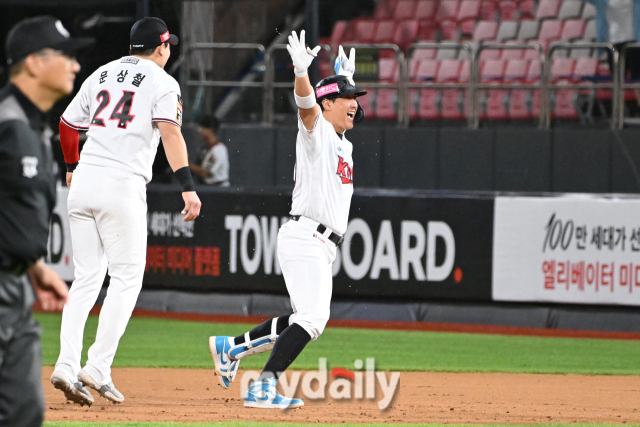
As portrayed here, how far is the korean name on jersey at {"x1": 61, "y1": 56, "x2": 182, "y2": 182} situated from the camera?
614 cm

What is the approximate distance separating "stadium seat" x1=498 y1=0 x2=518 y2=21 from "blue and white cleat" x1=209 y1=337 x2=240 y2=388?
10930mm

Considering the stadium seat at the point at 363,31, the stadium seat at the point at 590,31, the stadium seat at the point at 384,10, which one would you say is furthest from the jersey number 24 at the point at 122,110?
the stadium seat at the point at 384,10

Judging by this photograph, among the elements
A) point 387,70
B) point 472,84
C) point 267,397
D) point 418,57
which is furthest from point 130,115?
point 418,57

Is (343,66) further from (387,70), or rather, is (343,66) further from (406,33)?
(406,33)

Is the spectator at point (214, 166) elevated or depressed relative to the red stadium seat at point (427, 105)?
depressed

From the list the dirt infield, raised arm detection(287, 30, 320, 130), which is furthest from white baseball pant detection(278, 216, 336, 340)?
raised arm detection(287, 30, 320, 130)

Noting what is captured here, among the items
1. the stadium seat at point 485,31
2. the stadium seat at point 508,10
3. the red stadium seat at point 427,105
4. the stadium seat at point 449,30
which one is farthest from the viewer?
the stadium seat at point 449,30

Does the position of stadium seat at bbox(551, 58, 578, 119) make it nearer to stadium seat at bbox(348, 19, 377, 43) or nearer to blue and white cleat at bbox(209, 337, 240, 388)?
stadium seat at bbox(348, 19, 377, 43)

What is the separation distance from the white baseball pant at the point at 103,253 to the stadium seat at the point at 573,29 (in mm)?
10558

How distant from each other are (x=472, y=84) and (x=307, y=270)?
27.5ft

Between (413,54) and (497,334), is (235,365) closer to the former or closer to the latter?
(497,334)

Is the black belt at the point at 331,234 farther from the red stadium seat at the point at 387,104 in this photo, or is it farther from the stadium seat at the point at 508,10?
the stadium seat at the point at 508,10

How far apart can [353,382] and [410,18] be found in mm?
10751

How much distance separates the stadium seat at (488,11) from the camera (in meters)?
16.6
